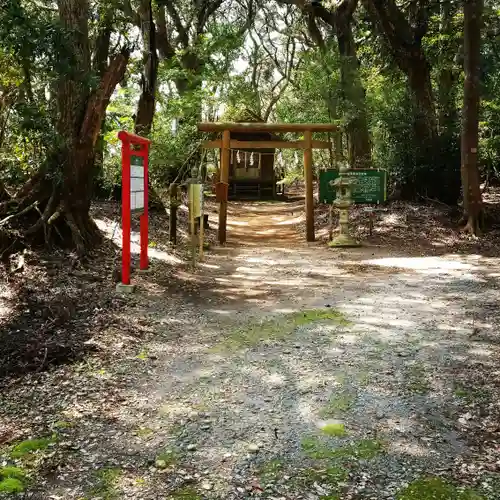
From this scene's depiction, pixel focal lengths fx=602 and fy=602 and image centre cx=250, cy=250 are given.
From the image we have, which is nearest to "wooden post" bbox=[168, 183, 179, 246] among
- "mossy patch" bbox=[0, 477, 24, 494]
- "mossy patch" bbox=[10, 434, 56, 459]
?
"mossy patch" bbox=[10, 434, 56, 459]

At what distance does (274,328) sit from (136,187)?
321 centimetres

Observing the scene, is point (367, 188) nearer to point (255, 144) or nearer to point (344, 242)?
point (344, 242)

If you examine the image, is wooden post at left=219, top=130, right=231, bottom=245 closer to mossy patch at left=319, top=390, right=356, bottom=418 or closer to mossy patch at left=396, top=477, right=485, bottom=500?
mossy patch at left=319, top=390, right=356, bottom=418

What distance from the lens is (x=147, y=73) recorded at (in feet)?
50.2

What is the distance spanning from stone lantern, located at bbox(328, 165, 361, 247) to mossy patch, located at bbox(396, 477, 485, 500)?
10.1 metres

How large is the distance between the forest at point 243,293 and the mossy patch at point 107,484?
1 cm

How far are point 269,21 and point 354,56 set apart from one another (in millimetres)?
15036

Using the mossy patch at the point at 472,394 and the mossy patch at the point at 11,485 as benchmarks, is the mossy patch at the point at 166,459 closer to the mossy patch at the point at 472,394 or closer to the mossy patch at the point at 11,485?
the mossy patch at the point at 11,485

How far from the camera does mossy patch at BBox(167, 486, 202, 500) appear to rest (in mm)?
3195

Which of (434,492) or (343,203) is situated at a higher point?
(343,203)

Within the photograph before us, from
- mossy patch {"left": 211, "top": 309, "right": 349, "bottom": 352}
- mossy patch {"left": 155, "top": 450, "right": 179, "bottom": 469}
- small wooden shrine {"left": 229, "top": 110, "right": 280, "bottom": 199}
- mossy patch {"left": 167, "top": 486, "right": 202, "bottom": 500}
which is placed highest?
small wooden shrine {"left": 229, "top": 110, "right": 280, "bottom": 199}

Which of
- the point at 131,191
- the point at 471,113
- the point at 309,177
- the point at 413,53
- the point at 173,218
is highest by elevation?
the point at 413,53

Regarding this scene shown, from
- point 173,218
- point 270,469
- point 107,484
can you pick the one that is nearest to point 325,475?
point 270,469

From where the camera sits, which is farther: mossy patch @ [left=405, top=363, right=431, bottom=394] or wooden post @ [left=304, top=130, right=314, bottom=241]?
wooden post @ [left=304, top=130, right=314, bottom=241]
